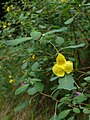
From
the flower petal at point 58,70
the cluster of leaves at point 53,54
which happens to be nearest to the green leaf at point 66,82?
the flower petal at point 58,70

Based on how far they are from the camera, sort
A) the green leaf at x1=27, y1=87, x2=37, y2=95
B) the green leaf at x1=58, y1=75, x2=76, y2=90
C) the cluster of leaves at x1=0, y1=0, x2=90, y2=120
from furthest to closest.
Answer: the cluster of leaves at x1=0, y1=0, x2=90, y2=120, the green leaf at x1=27, y1=87, x2=37, y2=95, the green leaf at x1=58, y1=75, x2=76, y2=90

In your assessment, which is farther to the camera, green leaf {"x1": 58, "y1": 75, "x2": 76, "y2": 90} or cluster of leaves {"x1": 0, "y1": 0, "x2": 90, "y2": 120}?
cluster of leaves {"x1": 0, "y1": 0, "x2": 90, "y2": 120}

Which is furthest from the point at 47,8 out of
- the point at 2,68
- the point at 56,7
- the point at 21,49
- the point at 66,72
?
the point at 66,72

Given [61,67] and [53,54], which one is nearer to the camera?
[61,67]

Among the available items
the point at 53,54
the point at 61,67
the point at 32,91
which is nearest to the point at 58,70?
the point at 61,67

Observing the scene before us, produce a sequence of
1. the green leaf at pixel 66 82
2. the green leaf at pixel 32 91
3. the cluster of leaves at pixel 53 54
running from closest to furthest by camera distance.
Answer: the green leaf at pixel 66 82 < the green leaf at pixel 32 91 < the cluster of leaves at pixel 53 54

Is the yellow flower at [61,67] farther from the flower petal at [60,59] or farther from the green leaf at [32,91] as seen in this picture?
the green leaf at [32,91]

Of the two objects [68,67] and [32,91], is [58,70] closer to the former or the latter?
[68,67]

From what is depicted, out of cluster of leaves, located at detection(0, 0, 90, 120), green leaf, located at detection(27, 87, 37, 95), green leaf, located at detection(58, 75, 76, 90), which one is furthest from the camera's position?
cluster of leaves, located at detection(0, 0, 90, 120)

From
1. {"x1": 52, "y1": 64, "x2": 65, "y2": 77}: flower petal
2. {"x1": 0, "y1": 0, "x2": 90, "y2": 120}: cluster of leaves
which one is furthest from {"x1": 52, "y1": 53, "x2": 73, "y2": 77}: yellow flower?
{"x1": 0, "y1": 0, "x2": 90, "y2": 120}: cluster of leaves

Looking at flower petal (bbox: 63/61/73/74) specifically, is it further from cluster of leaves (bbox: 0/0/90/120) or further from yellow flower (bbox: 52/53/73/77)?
cluster of leaves (bbox: 0/0/90/120)

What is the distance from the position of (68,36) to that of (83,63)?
0.24 metres

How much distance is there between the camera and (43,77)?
2.14m

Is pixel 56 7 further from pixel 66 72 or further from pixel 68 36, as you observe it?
pixel 66 72
